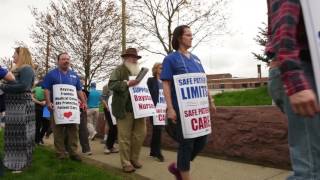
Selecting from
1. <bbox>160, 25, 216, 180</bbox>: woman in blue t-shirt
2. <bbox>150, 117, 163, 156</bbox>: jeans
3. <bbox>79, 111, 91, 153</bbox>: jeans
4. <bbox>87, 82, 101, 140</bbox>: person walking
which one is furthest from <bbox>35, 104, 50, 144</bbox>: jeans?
<bbox>160, 25, 216, 180</bbox>: woman in blue t-shirt

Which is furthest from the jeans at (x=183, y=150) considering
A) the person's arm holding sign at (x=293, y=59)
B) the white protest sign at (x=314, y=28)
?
the white protest sign at (x=314, y=28)

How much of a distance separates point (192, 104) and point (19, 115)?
3070 mm

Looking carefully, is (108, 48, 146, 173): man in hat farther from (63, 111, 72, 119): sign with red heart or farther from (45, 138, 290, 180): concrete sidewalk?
(63, 111, 72, 119): sign with red heart

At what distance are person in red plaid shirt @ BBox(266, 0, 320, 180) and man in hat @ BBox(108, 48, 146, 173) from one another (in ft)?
14.8

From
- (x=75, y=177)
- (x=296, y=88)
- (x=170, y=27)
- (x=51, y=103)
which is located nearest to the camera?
(x=296, y=88)

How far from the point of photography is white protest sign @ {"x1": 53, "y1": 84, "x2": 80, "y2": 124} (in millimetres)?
7688

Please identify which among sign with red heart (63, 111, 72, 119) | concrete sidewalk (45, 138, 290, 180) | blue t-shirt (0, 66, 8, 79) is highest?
blue t-shirt (0, 66, 8, 79)

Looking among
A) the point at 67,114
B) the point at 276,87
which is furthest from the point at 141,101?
the point at 276,87

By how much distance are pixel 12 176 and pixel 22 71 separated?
1544 mm

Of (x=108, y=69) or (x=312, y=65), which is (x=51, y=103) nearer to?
(x=312, y=65)

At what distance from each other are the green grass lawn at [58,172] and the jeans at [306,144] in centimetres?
407

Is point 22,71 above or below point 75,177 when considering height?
above

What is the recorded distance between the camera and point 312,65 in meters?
2.20

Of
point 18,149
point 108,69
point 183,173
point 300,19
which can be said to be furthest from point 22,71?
point 108,69
